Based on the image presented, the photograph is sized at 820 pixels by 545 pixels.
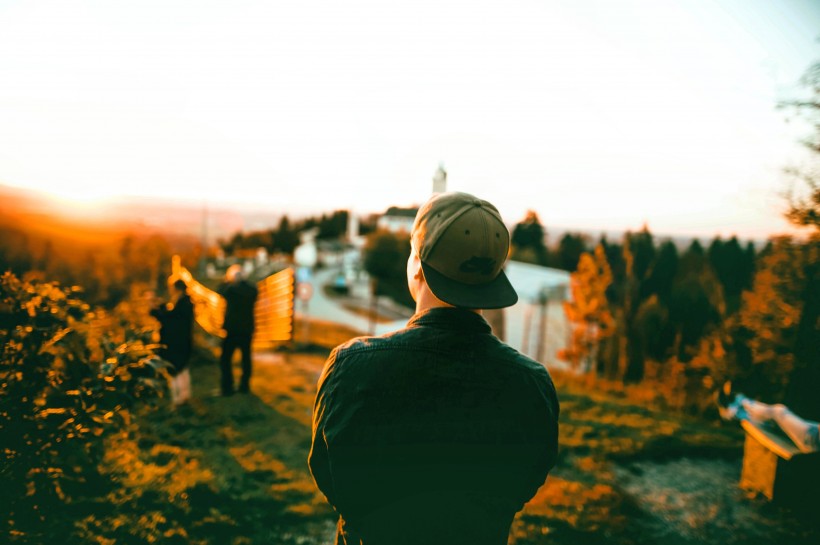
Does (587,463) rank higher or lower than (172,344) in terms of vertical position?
lower

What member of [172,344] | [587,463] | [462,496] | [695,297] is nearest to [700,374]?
[695,297]

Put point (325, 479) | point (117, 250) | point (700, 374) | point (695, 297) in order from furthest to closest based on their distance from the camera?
1. point (695, 297)
2. point (700, 374)
3. point (117, 250)
4. point (325, 479)

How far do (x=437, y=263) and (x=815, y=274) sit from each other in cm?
539

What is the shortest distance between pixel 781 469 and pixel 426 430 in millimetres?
4374

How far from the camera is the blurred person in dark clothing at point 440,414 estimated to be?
128 centimetres

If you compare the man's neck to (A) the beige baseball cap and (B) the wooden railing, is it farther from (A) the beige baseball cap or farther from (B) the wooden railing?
(B) the wooden railing

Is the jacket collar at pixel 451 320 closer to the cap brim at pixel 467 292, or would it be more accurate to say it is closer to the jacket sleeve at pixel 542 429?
the cap brim at pixel 467 292

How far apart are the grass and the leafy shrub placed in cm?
30

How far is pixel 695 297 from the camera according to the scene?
14789 millimetres

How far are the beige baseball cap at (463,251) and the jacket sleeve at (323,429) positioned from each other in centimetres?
37

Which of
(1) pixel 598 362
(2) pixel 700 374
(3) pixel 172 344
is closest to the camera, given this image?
(3) pixel 172 344

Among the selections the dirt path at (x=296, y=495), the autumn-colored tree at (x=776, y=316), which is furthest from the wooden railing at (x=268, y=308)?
the autumn-colored tree at (x=776, y=316)

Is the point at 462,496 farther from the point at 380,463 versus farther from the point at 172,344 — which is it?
the point at 172,344

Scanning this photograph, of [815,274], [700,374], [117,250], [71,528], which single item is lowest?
[700,374]
